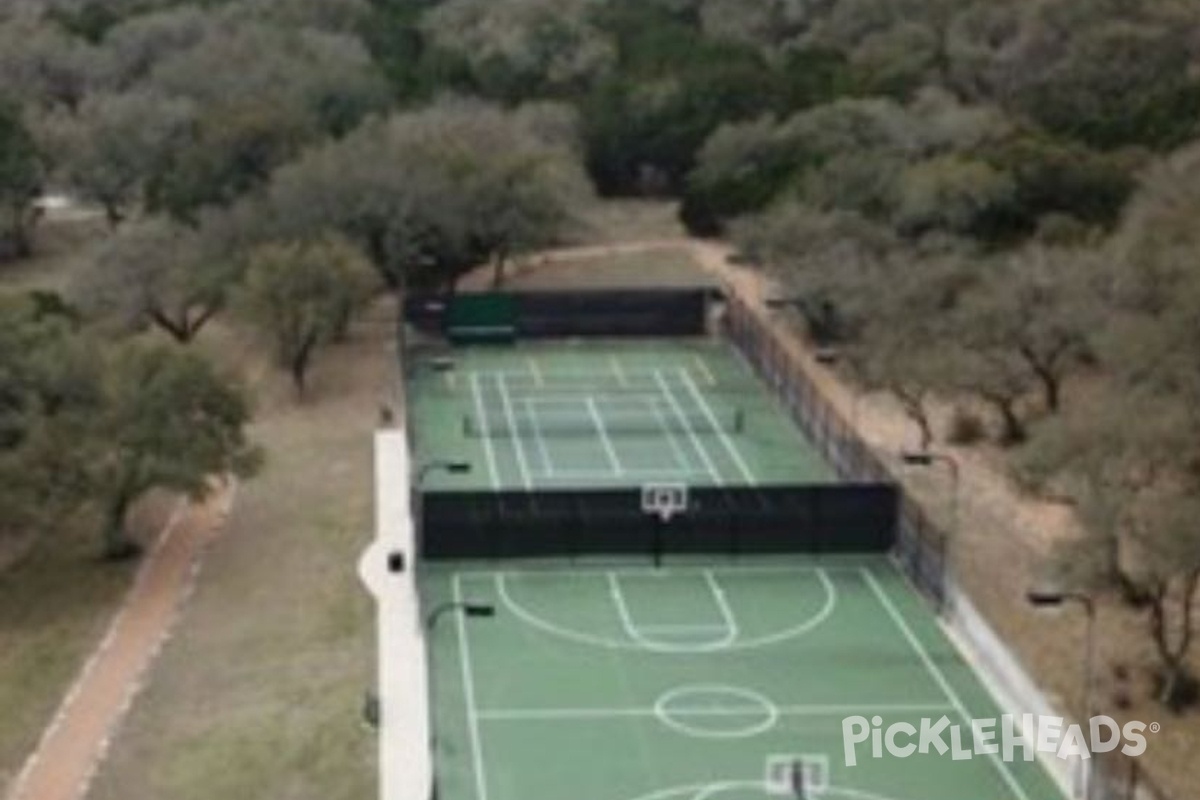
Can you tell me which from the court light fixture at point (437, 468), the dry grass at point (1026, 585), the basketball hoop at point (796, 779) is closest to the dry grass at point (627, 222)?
the dry grass at point (1026, 585)

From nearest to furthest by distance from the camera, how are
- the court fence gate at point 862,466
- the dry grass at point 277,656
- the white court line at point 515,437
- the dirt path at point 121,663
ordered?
the court fence gate at point 862,466 → the dry grass at point 277,656 → the dirt path at point 121,663 → the white court line at point 515,437

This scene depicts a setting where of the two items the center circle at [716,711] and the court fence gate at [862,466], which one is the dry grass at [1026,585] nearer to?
the court fence gate at [862,466]

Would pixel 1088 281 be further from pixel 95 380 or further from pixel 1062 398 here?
pixel 95 380

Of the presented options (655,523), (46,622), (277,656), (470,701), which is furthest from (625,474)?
(470,701)

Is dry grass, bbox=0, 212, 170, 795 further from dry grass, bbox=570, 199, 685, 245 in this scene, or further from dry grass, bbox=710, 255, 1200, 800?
dry grass, bbox=570, 199, 685, 245

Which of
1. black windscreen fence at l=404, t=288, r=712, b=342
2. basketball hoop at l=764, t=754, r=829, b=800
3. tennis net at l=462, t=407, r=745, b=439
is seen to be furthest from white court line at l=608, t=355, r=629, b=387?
basketball hoop at l=764, t=754, r=829, b=800

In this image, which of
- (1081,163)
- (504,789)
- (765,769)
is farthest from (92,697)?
(1081,163)

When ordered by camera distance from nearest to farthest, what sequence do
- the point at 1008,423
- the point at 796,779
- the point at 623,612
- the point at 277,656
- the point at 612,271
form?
1. the point at 796,779
2. the point at 277,656
3. the point at 623,612
4. the point at 1008,423
5. the point at 612,271

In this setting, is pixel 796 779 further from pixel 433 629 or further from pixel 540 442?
pixel 540 442
